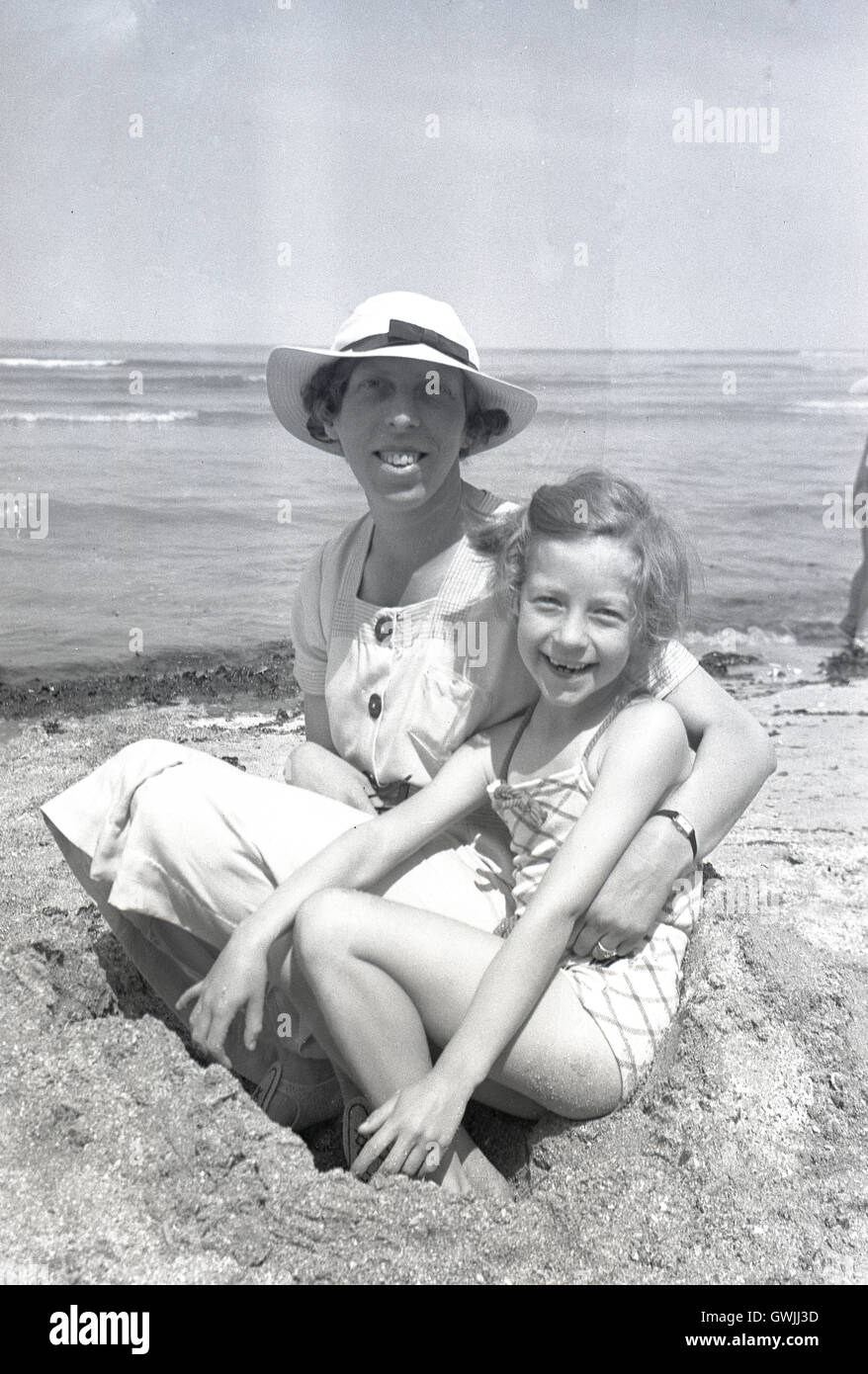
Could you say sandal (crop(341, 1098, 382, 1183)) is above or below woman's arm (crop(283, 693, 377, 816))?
below

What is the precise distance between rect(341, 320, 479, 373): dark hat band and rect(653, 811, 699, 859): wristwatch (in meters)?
0.89

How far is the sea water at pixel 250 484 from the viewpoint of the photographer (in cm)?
925

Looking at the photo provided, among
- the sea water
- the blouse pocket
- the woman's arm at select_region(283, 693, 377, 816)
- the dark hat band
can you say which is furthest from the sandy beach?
the sea water

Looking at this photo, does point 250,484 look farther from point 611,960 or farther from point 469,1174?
point 469,1174

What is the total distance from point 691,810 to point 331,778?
671 millimetres

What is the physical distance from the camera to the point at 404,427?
2207mm

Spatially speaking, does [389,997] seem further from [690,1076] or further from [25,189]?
[25,189]

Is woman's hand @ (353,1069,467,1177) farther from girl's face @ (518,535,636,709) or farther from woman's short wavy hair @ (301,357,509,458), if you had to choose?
woman's short wavy hair @ (301,357,509,458)

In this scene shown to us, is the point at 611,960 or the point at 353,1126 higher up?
the point at 611,960

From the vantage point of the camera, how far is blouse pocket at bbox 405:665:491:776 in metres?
2.21

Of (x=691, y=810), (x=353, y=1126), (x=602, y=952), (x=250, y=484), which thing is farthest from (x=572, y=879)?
(x=250, y=484)

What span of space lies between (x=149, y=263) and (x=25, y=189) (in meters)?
1.77

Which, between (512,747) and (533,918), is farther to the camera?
(512,747)

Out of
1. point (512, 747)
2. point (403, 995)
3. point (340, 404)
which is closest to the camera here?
point (403, 995)
